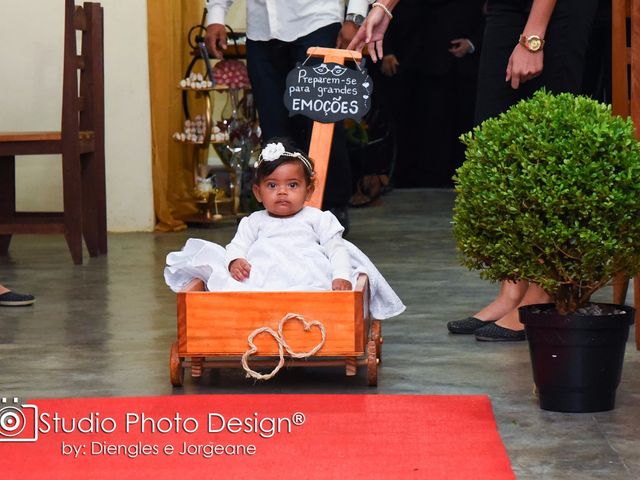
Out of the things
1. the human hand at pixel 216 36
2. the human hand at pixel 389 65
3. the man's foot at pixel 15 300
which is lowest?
the man's foot at pixel 15 300

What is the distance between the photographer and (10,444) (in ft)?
8.24

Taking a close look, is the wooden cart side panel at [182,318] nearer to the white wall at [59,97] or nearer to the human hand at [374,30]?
the human hand at [374,30]

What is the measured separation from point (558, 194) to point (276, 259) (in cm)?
87

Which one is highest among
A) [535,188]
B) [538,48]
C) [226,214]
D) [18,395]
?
[538,48]

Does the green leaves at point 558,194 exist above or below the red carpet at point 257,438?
above

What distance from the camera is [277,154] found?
3.28 m

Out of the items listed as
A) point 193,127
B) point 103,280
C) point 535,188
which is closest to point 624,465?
point 535,188

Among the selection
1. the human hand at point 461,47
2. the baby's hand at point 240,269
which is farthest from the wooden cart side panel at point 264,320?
the human hand at point 461,47

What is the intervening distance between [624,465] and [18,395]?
1477 mm

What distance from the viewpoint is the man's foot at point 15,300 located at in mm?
4398

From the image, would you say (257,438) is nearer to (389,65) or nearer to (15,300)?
(15,300)

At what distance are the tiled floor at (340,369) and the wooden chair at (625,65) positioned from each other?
0.53 m

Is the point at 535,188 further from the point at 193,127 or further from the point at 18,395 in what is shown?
the point at 193,127

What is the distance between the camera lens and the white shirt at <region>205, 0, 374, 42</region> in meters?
4.73
